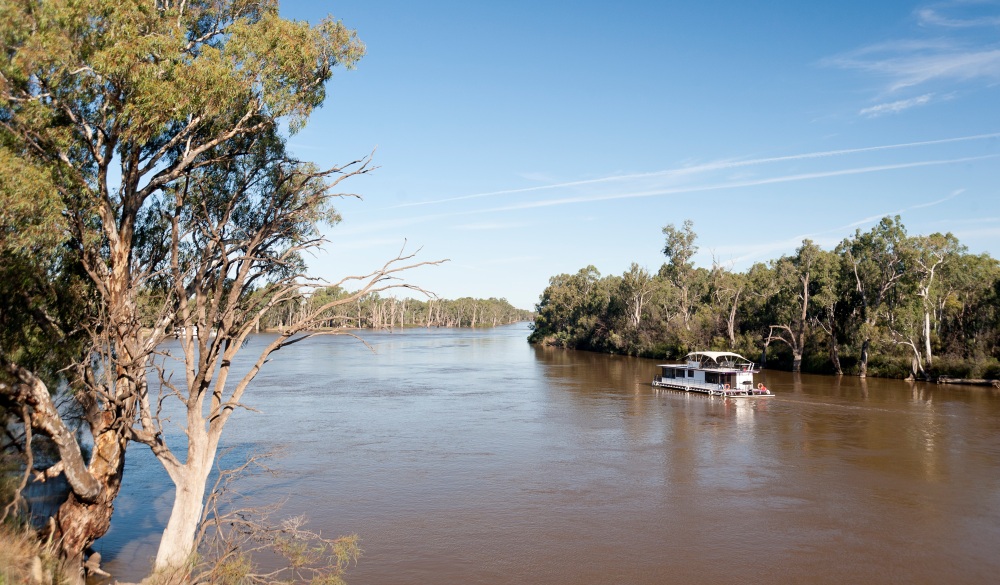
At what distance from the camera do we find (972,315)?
51.1 m

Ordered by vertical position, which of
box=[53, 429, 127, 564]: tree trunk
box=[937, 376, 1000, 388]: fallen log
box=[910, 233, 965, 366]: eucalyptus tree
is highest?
box=[910, 233, 965, 366]: eucalyptus tree

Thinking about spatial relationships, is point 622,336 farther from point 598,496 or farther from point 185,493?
point 185,493

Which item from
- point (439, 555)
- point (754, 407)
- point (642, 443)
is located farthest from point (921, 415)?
point (439, 555)

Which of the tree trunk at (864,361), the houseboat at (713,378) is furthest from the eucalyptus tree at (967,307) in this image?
the houseboat at (713,378)

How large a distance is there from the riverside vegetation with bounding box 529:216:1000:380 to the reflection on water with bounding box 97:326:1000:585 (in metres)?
9.75

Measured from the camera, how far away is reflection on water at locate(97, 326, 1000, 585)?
16203mm

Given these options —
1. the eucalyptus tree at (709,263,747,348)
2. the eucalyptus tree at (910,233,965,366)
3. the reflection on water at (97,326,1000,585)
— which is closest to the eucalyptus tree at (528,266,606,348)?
the eucalyptus tree at (709,263,747,348)

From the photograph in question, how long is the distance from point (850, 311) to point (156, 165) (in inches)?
2355

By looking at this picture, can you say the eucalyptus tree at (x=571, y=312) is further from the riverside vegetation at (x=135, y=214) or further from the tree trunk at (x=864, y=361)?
the riverside vegetation at (x=135, y=214)

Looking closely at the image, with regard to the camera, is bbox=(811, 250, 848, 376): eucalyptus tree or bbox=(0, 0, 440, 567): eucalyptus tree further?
bbox=(811, 250, 848, 376): eucalyptus tree

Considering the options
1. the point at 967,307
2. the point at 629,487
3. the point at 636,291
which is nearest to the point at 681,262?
the point at 636,291

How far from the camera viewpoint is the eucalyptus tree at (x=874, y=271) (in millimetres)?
52375

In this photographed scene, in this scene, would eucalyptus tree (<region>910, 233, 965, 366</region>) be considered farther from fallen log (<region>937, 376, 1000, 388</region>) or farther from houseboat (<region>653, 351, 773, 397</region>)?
houseboat (<region>653, 351, 773, 397</region>)

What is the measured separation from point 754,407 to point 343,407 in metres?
24.7
